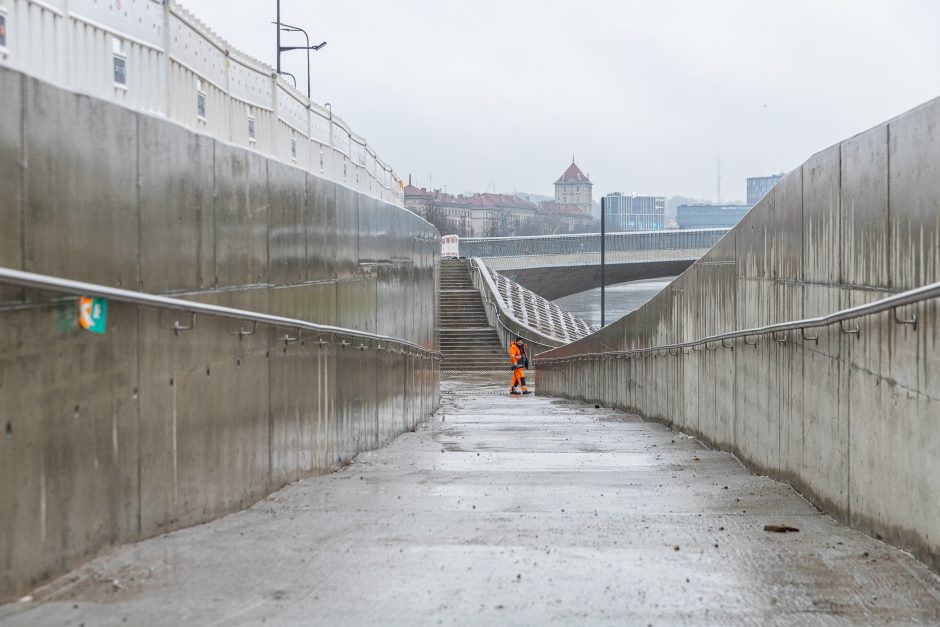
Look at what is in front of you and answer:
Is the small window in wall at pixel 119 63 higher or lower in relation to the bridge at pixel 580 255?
lower

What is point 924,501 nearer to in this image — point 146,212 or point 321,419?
point 146,212

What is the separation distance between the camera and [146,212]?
17.8 feet

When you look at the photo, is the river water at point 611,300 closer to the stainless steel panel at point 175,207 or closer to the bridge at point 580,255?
the bridge at point 580,255

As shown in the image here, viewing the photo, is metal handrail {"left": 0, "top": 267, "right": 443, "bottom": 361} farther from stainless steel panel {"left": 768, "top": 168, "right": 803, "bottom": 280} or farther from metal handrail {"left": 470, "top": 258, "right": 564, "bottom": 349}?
metal handrail {"left": 470, "top": 258, "right": 564, "bottom": 349}

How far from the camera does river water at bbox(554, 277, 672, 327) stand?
104812 mm

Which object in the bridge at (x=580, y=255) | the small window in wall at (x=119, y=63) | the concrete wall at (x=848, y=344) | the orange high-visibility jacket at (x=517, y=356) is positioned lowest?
the orange high-visibility jacket at (x=517, y=356)

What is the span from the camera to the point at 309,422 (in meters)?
8.47

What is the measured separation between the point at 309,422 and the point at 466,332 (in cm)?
3839

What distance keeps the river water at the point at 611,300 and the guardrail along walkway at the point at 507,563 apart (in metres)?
90.9

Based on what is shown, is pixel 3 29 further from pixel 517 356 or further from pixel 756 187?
pixel 756 187

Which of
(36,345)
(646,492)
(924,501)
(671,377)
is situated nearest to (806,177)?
(646,492)

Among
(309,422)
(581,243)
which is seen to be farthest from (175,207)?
(581,243)

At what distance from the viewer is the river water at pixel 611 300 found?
105 metres

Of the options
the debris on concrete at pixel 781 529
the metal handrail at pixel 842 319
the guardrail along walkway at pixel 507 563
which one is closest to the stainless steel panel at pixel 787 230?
the metal handrail at pixel 842 319
